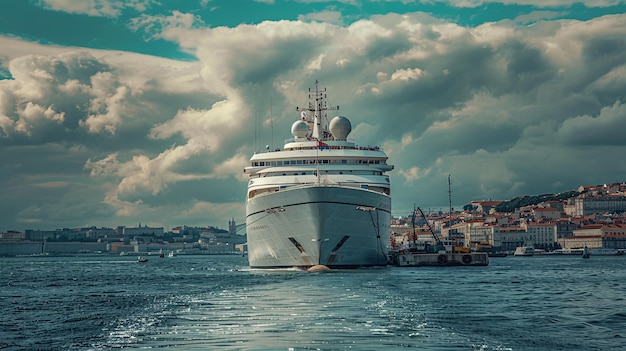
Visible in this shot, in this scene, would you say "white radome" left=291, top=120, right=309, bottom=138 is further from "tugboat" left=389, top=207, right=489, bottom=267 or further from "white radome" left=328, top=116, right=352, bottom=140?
"tugboat" left=389, top=207, right=489, bottom=267

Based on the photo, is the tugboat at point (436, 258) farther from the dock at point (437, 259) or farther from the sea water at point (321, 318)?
the sea water at point (321, 318)

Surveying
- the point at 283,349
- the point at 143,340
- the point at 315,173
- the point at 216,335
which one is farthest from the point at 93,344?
the point at 315,173

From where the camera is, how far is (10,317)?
41.5 metres

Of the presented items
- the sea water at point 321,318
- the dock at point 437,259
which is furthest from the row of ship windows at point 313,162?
the dock at point 437,259

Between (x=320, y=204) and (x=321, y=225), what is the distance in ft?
5.47

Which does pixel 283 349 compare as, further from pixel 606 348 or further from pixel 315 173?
pixel 315 173

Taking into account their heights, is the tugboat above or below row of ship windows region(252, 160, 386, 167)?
below

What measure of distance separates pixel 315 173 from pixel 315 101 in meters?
17.2

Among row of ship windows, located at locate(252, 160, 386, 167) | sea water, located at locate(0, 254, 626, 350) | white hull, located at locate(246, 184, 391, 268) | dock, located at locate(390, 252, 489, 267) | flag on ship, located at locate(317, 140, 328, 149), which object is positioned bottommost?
sea water, located at locate(0, 254, 626, 350)

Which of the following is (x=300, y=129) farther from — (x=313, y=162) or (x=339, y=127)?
(x=313, y=162)

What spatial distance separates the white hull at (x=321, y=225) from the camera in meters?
67.9

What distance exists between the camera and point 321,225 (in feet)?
222

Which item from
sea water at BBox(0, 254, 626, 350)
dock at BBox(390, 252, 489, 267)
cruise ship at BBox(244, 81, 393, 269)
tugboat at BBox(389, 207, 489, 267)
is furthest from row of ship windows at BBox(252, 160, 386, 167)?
tugboat at BBox(389, 207, 489, 267)

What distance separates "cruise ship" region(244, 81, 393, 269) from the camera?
68.4m
